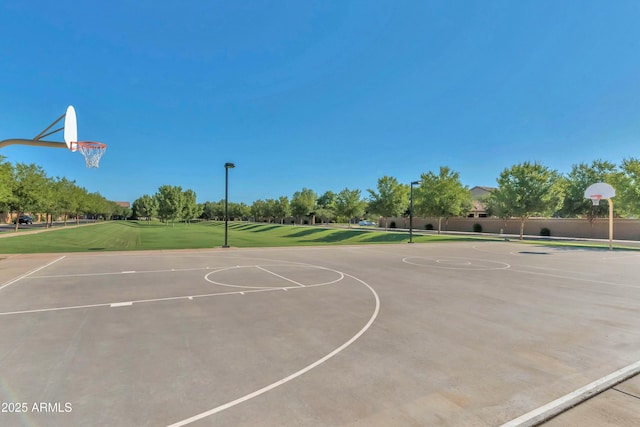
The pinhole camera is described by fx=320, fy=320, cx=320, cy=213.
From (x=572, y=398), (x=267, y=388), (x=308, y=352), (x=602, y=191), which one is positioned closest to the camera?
(x=572, y=398)

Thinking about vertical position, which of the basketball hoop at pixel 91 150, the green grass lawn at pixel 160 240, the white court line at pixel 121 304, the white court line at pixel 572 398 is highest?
the basketball hoop at pixel 91 150

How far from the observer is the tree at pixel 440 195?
42250 millimetres

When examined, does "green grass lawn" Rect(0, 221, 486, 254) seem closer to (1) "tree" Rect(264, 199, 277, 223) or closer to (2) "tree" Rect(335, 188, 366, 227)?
(2) "tree" Rect(335, 188, 366, 227)

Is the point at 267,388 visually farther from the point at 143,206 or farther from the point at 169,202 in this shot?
the point at 143,206

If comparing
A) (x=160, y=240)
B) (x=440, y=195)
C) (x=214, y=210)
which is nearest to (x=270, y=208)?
(x=214, y=210)

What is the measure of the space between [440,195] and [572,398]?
4124 cm

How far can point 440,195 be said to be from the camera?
42594mm

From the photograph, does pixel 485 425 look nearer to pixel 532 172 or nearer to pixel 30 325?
pixel 30 325

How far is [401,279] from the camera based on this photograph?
1178cm

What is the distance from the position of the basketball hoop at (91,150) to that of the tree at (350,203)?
171 ft

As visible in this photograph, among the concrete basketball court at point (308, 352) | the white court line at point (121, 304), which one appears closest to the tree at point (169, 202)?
the concrete basketball court at point (308, 352)

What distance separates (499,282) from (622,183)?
3365 cm

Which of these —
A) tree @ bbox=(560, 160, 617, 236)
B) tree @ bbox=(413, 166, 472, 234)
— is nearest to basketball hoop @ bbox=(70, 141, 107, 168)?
tree @ bbox=(413, 166, 472, 234)

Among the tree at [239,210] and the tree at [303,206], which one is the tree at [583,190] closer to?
the tree at [303,206]
